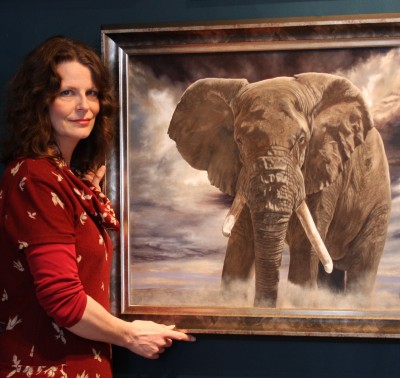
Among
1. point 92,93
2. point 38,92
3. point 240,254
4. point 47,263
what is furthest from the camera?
point 240,254

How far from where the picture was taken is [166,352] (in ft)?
5.30

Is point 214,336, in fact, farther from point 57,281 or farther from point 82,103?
point 82,103

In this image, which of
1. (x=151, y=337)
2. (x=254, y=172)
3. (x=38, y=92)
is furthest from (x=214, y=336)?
(x=38, y=92)

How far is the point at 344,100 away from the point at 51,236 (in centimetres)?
80

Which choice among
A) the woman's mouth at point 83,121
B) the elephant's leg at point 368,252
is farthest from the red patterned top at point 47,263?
the elephant's leg at point 368,252

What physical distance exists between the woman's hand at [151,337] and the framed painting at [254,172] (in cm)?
5

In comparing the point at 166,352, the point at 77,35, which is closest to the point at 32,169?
the point at 77,35

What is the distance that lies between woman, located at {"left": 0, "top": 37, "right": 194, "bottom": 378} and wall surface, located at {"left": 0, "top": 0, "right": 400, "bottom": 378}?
20 cm

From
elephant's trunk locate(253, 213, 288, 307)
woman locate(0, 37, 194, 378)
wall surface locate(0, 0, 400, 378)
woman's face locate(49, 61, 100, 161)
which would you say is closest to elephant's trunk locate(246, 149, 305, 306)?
elephant's trunk locate(253, 213, 288, 307)

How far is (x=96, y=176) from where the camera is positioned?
1570 mm

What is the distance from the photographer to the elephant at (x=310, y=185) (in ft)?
5.00

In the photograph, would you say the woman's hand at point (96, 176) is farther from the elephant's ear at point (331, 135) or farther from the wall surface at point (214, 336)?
the elephant's ear at point (331, 135)

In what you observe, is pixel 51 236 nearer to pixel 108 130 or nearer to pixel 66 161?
pixel 66 161

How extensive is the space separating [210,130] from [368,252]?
51 centimetres
